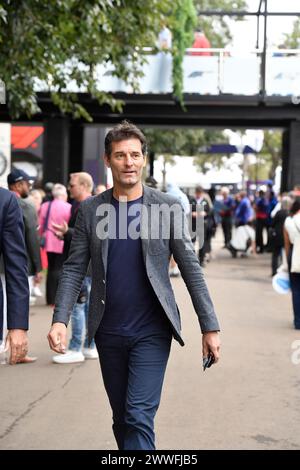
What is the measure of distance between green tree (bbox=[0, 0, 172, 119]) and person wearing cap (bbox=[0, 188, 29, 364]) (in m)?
7.48

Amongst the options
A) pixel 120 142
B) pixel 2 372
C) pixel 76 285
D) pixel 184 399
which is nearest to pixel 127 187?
pixel 120 142

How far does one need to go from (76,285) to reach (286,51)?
1883 centimetres

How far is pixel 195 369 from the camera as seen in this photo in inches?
349

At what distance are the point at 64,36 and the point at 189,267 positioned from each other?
953 cm

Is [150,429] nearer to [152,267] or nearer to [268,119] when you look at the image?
[152,267]

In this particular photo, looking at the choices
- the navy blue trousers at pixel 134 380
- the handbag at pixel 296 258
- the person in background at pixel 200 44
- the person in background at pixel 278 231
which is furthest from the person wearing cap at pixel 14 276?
the person in background at pixel 200 44

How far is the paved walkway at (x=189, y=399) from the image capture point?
6.22 metres

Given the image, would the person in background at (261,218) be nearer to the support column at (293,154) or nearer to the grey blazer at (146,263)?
the support column at (293,154)

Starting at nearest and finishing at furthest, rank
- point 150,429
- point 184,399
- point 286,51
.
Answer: point 150,429 < point 184,399 < point 286,51

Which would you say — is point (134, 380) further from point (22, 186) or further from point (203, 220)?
point (203, 220)

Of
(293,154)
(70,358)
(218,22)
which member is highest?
(218,22)

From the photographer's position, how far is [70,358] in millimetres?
9172

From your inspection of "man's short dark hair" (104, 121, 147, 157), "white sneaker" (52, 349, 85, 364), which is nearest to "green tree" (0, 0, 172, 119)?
"white sneaker" (52, 349, 85, 364)

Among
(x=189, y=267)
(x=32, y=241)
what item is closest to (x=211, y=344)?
(x=189, y=267)
